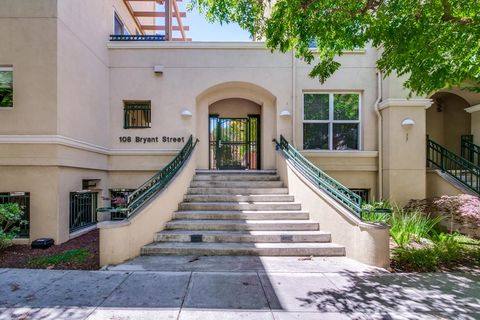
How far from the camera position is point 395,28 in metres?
4.97

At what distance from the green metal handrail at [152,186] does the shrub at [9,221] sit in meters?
2.00

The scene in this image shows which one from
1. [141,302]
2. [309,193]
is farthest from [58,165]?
[309,193]

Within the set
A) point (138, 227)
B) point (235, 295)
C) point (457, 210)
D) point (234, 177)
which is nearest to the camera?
point (235, 295)

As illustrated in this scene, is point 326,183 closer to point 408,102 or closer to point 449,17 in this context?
point 449,17

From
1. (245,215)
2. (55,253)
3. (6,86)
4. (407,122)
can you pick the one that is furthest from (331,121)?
(6,86)

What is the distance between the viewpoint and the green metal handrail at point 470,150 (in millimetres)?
9078

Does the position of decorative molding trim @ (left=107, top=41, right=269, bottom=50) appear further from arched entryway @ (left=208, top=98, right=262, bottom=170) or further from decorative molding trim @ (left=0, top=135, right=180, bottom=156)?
decorative molding trim @ (left=0, top=135, right=180, bottom=156)

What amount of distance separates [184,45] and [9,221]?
21.9 feet

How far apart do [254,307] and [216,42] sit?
7.85 meters

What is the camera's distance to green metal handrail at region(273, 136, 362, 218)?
16.9 feet

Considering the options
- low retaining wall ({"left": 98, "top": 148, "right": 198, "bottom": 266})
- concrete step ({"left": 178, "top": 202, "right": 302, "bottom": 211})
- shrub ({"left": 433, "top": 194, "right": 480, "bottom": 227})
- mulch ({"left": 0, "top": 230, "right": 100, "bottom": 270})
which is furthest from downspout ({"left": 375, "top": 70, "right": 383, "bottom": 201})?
mulch ({"left": 0, "top": 230, "right": 100, "bottom": 270})

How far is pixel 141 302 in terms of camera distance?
347cm

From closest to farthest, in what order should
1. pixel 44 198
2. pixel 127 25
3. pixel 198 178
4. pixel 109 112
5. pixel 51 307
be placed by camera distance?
pixel 51 307
pixel 44 198
pixel 198 178
pixel 109 112
pixel 127 25

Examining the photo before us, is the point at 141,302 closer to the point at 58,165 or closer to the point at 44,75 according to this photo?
the point at 58,165
